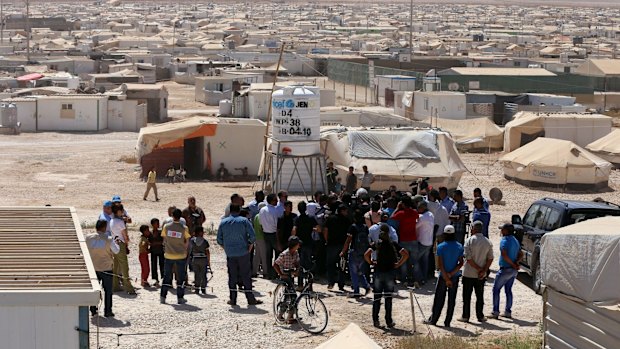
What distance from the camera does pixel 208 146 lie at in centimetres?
2923

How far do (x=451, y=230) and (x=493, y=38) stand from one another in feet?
315

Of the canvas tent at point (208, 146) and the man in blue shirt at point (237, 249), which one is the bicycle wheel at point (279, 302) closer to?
the man in blue shirt at point (237, 249)

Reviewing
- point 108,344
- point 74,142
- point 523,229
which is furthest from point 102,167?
point 108,344

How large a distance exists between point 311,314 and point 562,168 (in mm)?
14815

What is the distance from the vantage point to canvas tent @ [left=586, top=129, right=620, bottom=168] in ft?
101

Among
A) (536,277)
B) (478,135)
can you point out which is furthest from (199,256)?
(478,135)

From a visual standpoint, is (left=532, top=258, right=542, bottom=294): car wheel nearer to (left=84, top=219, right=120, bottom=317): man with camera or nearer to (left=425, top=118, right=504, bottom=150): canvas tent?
(left=84, top=219, right=120, bottom=317): man with camera

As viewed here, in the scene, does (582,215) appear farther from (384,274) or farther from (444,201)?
(384,274)

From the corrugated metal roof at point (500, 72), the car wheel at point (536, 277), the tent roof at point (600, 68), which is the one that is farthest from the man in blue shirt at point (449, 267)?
the tent roof at point (600, 68)

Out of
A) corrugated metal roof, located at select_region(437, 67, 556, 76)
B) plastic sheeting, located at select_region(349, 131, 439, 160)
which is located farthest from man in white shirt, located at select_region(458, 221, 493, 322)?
corrugated metal roof, located at select_region(437, 67, 556, 76)

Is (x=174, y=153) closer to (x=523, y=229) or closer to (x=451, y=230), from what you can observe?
(x=523, y=229)

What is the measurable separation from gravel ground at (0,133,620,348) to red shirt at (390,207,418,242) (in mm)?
648

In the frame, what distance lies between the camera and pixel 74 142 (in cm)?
3728

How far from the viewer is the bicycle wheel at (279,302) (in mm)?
13188
